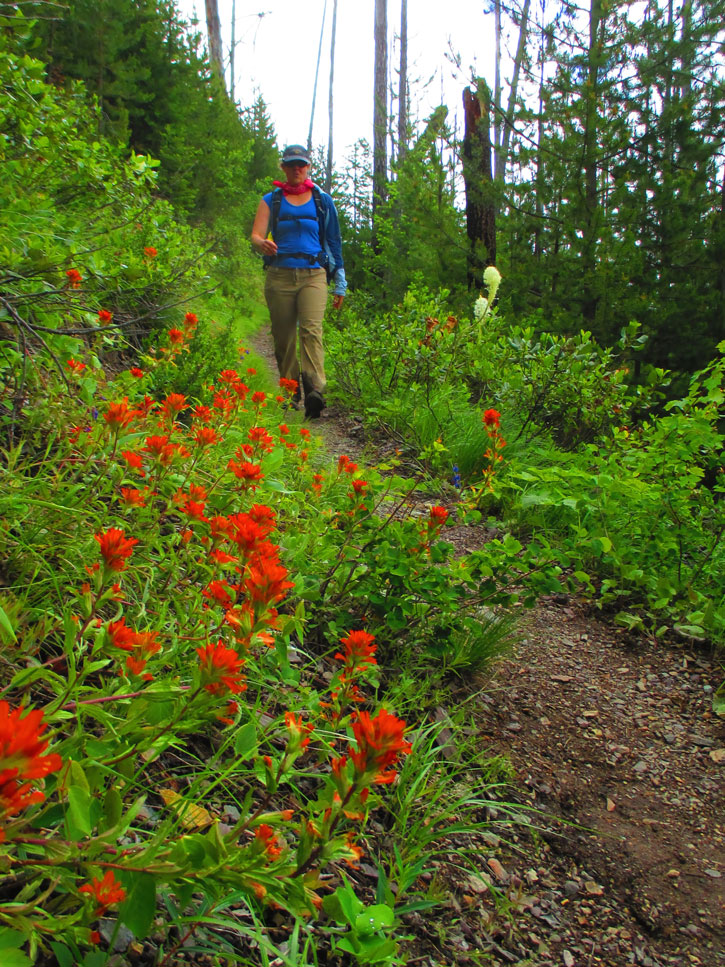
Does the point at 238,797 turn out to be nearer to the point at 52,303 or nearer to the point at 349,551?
the point at 349,551

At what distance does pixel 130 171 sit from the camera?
14.2 feet

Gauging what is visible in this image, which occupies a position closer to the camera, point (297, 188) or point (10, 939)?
point (10, 939)

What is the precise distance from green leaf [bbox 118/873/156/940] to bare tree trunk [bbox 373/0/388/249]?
16.1 metres

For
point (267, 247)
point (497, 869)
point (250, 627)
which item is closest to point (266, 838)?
point (250, 627)

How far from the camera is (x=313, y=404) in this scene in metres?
5.79

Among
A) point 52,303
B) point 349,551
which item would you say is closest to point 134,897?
point 349,551

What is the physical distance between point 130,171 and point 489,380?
10.4ft

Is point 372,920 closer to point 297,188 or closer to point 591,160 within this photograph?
point 297,188

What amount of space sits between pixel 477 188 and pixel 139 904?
816 cm

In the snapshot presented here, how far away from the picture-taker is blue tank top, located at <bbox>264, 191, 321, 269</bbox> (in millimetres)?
5453

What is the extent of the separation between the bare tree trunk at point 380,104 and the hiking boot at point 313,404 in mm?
11086

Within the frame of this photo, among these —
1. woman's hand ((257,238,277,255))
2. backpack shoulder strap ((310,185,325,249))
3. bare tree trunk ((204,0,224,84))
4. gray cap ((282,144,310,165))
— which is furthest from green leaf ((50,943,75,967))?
bare tree trunk ((204,0,224,84))

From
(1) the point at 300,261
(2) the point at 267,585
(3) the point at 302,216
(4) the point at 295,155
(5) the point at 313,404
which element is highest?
(4) the point at 295,155

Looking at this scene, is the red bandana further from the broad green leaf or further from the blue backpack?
the broad green leaf
